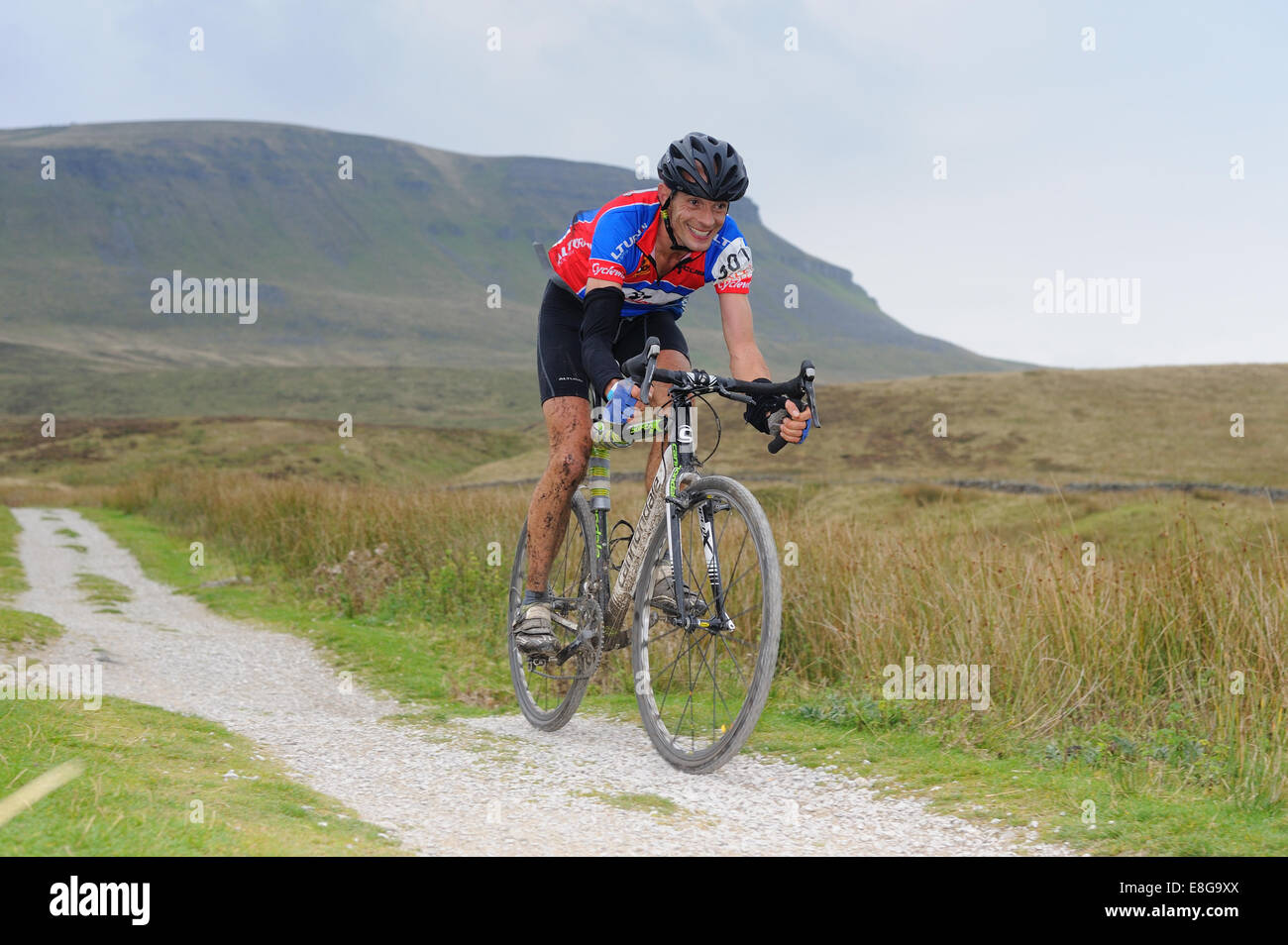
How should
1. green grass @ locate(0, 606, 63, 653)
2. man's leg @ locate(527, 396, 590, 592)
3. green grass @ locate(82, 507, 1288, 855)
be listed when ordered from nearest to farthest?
1. green grass @ locate(82, 507, 1288, 855)
2. man's leg @ locate(527, 396, 590, 592)
3. green grass @ locate(0, 606, 63, 653)

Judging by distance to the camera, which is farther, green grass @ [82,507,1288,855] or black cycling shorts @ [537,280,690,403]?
black cycling shorts @ [537,280,690,403]

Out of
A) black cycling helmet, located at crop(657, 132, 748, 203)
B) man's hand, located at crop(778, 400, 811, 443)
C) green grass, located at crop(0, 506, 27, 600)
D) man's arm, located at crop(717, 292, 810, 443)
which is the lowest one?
green grass, located at crop(0, 506, 27, 600)

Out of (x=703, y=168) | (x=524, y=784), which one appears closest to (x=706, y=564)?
(x=524, y=784)

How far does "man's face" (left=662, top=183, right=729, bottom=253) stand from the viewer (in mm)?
4879

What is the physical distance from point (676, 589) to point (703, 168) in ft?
5.98

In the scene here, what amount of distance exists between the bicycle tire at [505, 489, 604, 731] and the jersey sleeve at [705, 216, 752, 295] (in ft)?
4.66

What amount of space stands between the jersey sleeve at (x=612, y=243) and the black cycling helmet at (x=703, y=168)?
0.79 ft

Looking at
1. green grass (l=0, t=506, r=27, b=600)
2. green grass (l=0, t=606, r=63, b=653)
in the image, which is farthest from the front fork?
green grass (l=0, t=506, r=27, b=600)

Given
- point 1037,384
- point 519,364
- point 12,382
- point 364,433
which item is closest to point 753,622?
point 1037,384

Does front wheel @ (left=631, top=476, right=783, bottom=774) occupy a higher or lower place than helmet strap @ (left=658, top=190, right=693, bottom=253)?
lower

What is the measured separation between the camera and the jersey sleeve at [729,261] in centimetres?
514

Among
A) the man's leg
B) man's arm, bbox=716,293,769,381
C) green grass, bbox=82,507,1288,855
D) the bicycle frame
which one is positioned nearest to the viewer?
green grass, bbox=82,507,1288,855

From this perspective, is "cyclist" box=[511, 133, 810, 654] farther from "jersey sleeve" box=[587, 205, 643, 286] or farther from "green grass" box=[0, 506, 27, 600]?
"green grass" box=[0, 506, 27, 600]

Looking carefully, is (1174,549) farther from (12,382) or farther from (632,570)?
(12,382)
